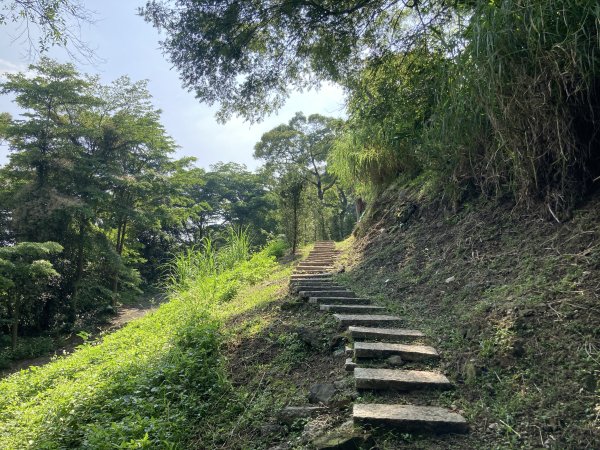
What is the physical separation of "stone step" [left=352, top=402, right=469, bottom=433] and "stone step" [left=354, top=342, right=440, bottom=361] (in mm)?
527

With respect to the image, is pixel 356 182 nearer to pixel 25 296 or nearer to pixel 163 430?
pixel 163 430

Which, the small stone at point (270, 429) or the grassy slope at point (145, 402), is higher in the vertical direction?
the small stone at point (270, 429)

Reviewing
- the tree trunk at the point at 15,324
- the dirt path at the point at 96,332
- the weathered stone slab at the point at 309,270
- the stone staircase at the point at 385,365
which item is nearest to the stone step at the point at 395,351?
the stone staircase at the point at 385,365

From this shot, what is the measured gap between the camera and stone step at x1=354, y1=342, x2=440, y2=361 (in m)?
A: 2.51

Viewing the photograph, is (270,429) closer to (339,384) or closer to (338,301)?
(339,384)

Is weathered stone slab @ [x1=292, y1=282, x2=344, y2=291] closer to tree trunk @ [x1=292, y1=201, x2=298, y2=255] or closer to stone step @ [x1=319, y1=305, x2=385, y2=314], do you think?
stone step @ [x1=319, y1=305, x2=385, y2=314]

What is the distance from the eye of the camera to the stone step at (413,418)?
182cm

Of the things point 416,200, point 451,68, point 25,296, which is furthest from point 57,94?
point 451,68

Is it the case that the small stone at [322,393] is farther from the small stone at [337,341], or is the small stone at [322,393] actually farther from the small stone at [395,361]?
the small stone at [337,341]

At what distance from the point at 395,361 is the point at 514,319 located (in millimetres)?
761

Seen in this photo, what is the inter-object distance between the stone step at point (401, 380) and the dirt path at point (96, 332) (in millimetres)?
5767

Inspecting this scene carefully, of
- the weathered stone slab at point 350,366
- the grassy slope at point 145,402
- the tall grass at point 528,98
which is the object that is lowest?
the grassy slope at point 145,402

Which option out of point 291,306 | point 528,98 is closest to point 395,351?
point 291,306

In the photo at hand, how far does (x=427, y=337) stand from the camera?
110 inches
